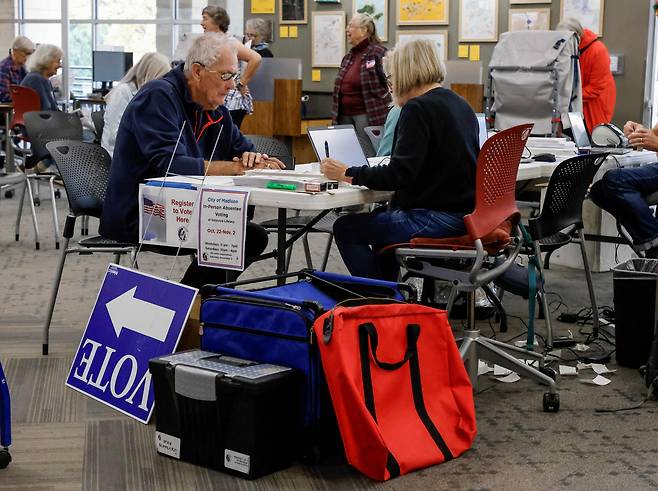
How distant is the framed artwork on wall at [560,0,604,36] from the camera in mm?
8141

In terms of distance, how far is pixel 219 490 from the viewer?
2.56 meters

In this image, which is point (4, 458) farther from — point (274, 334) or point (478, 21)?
point (478, 21)

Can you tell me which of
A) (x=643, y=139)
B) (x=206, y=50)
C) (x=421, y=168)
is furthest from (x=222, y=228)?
(x=643, y=139)

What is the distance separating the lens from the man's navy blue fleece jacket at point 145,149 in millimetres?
3520

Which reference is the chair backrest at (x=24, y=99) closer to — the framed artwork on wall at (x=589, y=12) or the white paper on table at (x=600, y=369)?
the framed artwork on wall at (x=589, y=12)

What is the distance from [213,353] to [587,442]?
1109 millimetres

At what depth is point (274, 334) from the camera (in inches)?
105

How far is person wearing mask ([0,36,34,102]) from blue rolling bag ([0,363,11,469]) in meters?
7.47

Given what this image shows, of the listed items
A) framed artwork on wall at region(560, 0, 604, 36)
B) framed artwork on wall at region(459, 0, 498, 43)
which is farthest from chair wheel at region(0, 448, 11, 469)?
framed artwork on wall at region(459, 0, 498, 43)

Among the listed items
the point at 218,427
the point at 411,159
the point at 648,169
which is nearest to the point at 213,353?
the point at 218,427

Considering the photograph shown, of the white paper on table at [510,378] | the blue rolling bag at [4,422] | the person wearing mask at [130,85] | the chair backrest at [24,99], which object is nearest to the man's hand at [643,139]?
the white paper on table at [510,378]

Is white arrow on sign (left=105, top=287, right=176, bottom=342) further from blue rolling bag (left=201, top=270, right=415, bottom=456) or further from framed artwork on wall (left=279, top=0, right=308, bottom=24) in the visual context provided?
framed artwork on wall (left=279, top=0, right=308, bottom=24)

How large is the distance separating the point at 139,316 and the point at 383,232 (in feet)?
2.81

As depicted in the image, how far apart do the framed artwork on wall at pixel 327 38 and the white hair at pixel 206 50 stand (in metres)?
6.27
